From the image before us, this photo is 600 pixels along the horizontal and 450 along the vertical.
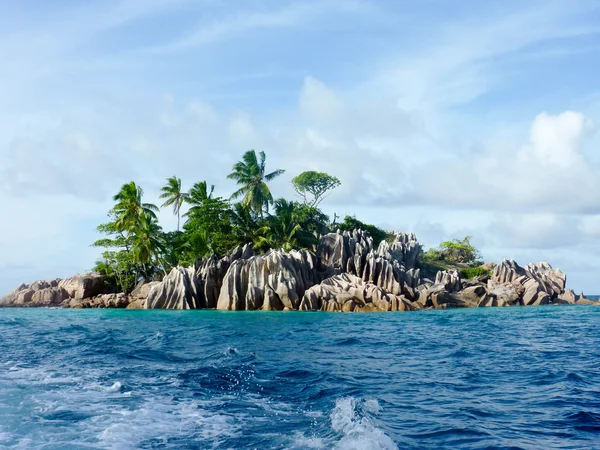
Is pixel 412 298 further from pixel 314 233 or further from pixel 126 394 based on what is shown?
pixel 126 394

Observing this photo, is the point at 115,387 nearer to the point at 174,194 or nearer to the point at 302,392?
the point at 302,392

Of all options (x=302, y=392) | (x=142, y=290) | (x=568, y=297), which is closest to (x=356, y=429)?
(x=302, y=392)

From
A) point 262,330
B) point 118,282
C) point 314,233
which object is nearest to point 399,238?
point 314,233

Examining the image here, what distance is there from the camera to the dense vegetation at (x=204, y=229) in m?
57.8

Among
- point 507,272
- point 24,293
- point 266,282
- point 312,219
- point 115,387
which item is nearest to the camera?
point 115,387

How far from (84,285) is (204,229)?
621 inches

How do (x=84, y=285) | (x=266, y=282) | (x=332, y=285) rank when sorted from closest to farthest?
(x=332, y=285)
(x=266, y=282)
(x=84, y=285)

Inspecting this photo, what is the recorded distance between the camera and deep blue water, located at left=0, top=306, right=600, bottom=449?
905 cm

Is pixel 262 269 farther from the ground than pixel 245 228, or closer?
closer

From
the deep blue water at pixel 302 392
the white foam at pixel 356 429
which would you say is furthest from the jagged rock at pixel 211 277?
the white foam at pixel 356 429

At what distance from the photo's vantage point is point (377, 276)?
164 ft

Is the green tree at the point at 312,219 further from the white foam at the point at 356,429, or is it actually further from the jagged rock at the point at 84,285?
the white foam at the point at 356,429

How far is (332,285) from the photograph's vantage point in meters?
47.4

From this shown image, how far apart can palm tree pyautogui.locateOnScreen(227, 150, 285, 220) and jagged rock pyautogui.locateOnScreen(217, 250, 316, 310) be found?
11.3 meters
